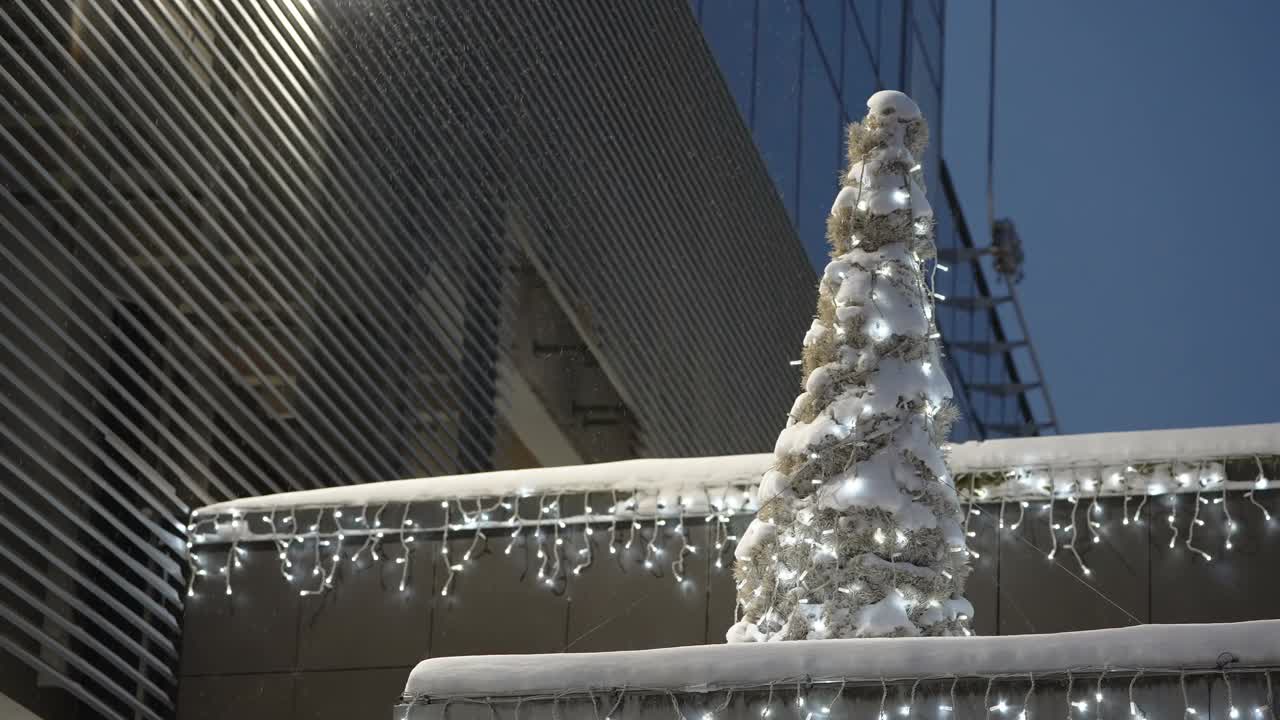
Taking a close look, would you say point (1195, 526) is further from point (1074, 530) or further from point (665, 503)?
point (665, 503)

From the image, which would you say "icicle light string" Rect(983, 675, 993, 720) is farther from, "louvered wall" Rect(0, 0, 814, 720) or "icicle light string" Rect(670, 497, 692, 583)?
"louvered wall" Rect(0, 0, 814, 720)

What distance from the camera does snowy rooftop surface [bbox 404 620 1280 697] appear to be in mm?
6758

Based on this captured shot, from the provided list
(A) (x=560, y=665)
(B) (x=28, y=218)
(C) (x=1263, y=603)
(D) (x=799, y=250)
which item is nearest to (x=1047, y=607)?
(C) (x=1263, y=603)

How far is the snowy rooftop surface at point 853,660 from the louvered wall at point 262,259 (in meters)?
2.96

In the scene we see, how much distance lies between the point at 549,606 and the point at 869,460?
9.14ft

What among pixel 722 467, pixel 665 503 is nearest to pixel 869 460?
pixel 722 467

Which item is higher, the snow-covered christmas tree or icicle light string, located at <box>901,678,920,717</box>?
the snow-covered christmas tree

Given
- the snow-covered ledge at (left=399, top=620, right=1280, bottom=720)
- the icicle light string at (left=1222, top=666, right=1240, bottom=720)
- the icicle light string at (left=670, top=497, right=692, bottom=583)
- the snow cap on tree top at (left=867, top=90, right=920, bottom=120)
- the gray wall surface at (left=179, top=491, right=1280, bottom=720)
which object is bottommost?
the icicle light string at (left=1222, top=666, right=1240, bottom=720)

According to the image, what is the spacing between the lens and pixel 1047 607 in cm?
991

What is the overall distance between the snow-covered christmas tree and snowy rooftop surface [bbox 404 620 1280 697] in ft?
3.11

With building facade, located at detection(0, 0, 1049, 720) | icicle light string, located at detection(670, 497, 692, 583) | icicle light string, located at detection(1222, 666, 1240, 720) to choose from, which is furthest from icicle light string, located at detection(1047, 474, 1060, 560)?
building facade, located at detection(0, 0, 1049, 720)

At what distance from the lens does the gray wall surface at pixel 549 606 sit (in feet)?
32.0

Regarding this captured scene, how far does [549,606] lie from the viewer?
34.6ft

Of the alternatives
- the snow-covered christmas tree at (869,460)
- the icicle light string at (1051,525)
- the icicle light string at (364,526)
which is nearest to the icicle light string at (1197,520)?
the icicle light string at (364,526)
